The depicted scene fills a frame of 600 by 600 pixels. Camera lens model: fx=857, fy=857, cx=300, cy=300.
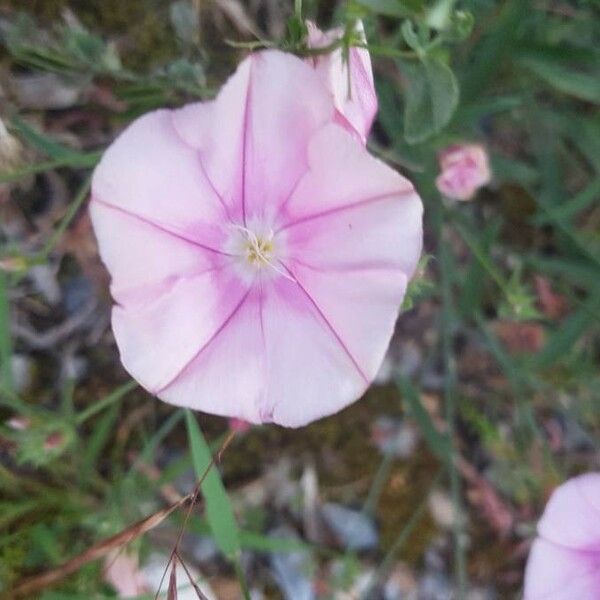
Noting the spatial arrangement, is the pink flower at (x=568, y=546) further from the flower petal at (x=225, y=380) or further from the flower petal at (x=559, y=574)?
the flower petal at (x=225, y=380)

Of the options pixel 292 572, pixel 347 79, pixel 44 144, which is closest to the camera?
pixel 347 79

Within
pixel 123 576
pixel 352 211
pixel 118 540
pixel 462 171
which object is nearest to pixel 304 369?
pixel 352 211

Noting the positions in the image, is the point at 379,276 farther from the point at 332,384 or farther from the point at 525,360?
the point at 525,360

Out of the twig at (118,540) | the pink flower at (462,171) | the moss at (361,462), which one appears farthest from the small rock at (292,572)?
the pink flower at (462,171)

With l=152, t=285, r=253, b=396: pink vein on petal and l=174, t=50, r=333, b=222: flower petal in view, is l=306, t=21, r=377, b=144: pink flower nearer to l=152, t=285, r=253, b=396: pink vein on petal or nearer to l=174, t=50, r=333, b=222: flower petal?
l=174, t=50, r=333, b=222: flower petal

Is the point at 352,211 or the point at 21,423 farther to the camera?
the point at 21,423

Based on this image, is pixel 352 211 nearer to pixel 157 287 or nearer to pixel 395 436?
pixel 157 287
